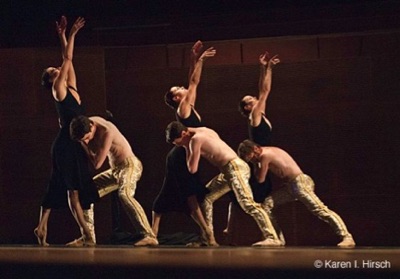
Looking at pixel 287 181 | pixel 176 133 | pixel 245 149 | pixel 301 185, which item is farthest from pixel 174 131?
pixel 301 185

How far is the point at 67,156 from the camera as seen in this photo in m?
13.1

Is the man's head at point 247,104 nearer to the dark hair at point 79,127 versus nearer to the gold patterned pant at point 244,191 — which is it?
the gold patterned pant at point 244,191

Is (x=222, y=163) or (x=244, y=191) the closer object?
(x=244, y=191)

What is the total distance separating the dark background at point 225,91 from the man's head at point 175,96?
0.70 metres

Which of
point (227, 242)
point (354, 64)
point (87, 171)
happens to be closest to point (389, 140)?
point (354, 64)

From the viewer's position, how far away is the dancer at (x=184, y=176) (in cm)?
1302

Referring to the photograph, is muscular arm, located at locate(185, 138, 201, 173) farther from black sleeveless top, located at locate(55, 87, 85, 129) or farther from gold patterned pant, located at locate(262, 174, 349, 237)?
black sleeveless top, located at locate(55, 87, 85, 129)

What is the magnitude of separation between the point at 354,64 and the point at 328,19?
556 millimetres

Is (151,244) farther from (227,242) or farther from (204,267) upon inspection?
(204,267)

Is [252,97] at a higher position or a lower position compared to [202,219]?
higher

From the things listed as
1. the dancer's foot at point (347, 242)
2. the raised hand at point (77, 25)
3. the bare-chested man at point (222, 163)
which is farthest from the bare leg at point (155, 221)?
the raised hand at point (77, 25)

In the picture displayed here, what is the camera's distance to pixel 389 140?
44.8 feet

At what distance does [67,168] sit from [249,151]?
5.74 ft

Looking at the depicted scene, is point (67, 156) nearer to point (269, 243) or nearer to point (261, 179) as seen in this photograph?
point (261, 179)
